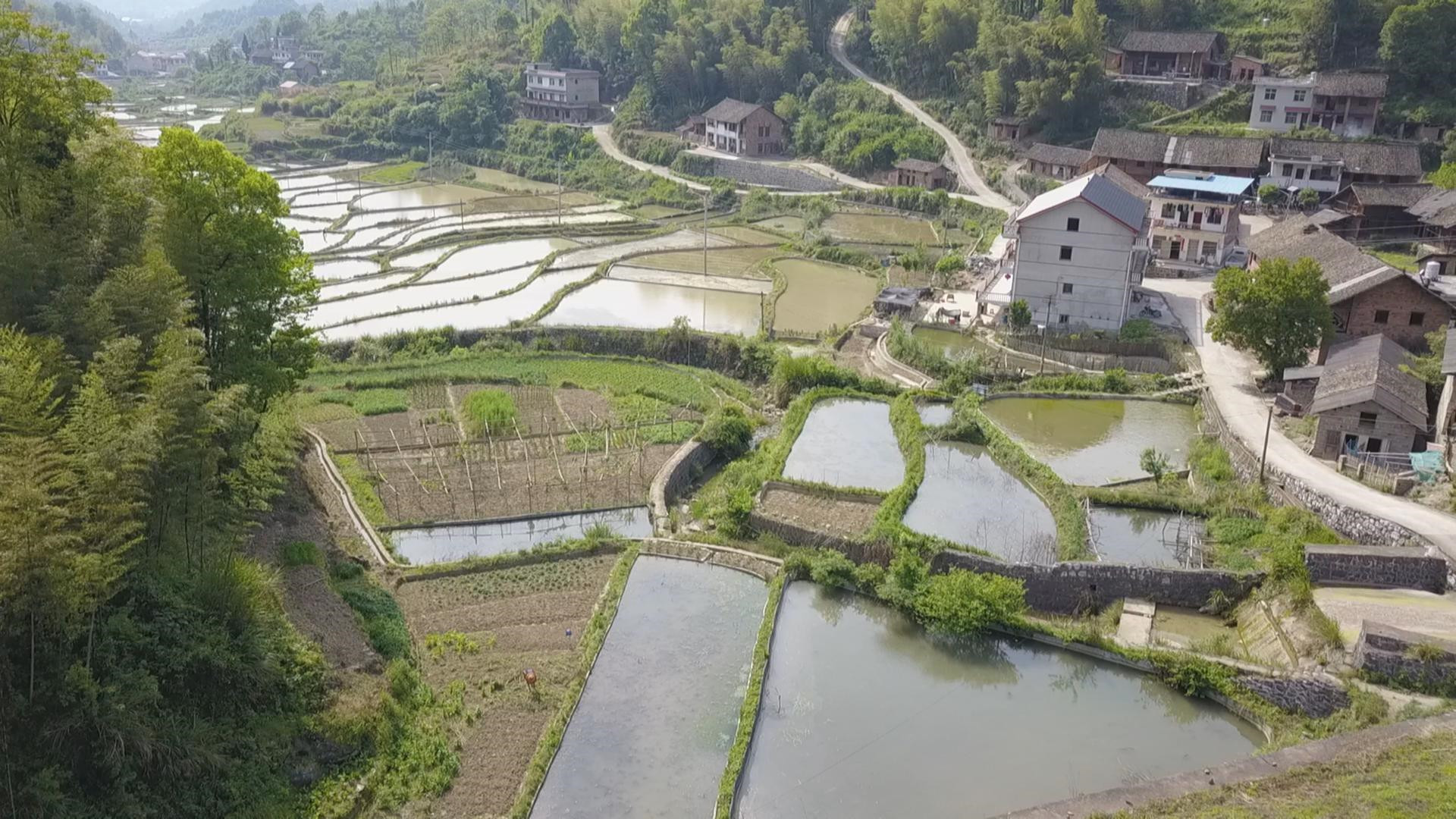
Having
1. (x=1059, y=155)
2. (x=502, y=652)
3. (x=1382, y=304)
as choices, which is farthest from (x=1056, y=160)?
(x=502, y=652)

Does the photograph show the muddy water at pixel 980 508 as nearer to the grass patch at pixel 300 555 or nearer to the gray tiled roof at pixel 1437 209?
the grass patch at pixel 300 555

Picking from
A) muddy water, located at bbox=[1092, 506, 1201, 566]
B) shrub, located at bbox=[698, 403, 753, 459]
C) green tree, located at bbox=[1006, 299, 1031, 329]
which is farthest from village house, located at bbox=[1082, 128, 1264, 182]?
shrub, located at bbox=[698, 403, 753, 459]

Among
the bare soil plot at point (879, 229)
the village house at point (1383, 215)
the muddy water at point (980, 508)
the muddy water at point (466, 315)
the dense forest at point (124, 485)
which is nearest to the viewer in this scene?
the dense forest at point (124, 485)

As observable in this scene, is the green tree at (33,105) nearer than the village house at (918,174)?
Yes

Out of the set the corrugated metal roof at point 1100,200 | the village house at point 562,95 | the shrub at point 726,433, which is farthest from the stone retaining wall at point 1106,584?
the village house at point 562,95

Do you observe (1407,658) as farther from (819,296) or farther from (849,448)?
(819,296)

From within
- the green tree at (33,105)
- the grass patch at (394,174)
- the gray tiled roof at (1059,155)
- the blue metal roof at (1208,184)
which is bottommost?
the grass patch at (394,174)
